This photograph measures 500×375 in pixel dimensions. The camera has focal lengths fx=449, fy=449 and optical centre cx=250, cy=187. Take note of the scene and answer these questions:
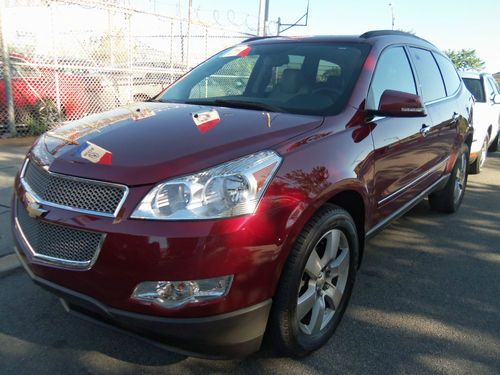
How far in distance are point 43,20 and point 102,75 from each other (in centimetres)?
146

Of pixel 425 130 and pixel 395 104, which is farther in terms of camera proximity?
pixel 425 130

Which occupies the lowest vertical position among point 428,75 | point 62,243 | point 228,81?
point 62,243

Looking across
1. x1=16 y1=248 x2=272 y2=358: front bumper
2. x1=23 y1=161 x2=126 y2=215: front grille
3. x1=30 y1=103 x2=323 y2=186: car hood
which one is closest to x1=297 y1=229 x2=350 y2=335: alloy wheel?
x1=16 y1=248 x2=272 y2=358: front bumper

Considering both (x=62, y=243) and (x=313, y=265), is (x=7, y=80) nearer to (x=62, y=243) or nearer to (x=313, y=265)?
(x=62, y=243)

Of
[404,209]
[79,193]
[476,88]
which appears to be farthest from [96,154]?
[476,88]

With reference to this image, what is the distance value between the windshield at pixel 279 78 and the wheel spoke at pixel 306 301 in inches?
42.6

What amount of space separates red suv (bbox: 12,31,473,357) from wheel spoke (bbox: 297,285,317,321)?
1 centimetres

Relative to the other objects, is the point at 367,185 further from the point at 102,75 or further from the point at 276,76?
the point at 102,75

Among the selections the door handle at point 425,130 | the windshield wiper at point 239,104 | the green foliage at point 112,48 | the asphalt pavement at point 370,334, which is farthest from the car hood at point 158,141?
the green foliage at point 112,48

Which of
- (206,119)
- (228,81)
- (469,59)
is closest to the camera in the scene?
(206,119)

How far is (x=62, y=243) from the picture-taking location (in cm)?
213

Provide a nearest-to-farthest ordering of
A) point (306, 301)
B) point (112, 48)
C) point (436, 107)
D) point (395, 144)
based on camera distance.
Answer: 1. point (306, 301)
2. point (395, 144)
3. point (436, 107)
4. point (112, 48)

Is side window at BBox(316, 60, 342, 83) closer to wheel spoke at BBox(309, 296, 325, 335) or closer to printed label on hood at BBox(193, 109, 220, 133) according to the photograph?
printed label on hood at BBox(193, 109, 220, 133)

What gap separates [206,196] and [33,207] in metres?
0.93
